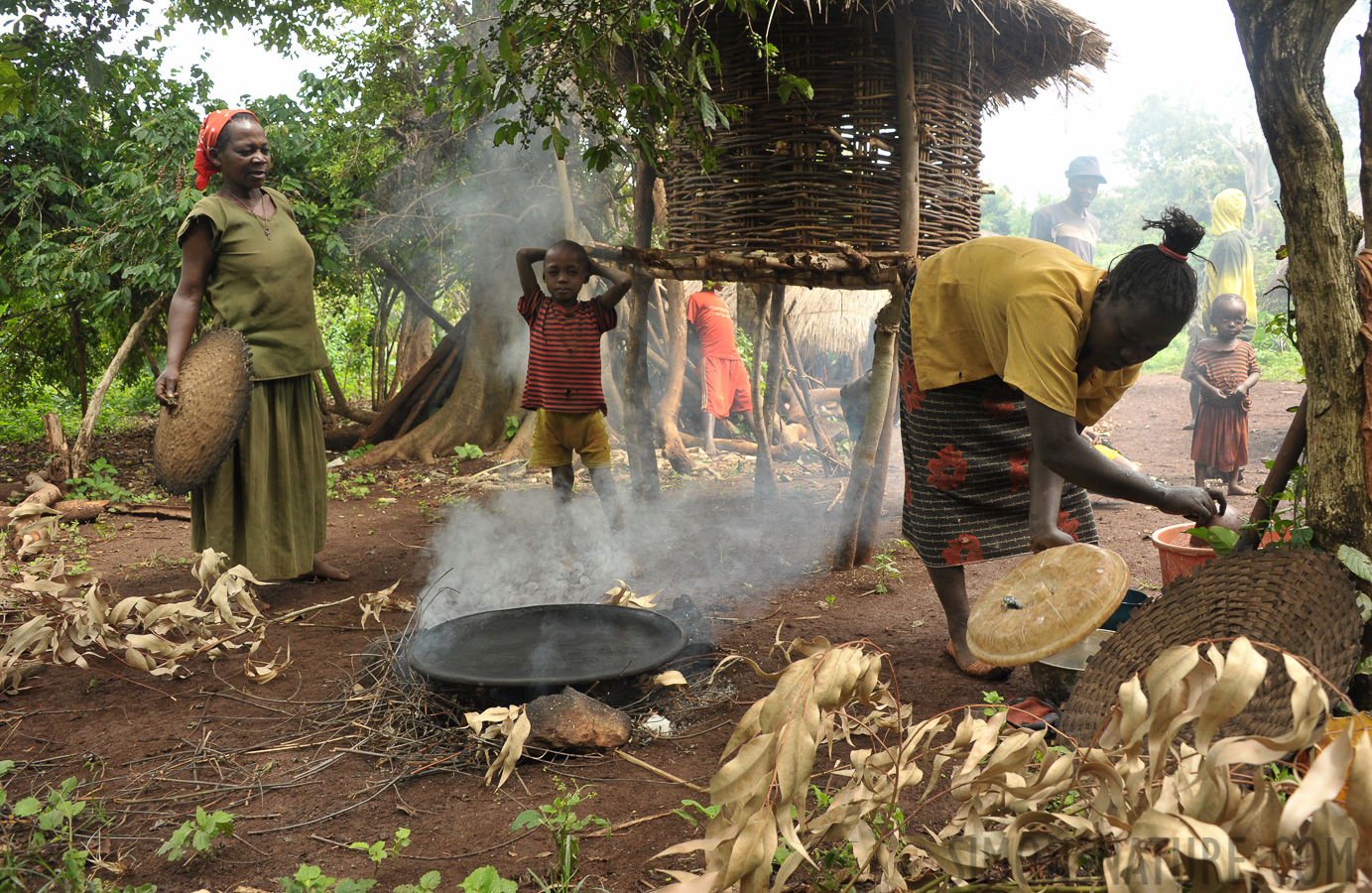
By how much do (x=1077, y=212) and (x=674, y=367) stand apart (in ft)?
12.6

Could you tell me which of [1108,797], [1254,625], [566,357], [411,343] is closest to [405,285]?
[411,343]

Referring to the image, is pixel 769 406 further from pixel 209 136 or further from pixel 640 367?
pixel 209 136

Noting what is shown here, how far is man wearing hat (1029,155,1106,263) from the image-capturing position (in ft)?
24.4

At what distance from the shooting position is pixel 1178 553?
3021mm

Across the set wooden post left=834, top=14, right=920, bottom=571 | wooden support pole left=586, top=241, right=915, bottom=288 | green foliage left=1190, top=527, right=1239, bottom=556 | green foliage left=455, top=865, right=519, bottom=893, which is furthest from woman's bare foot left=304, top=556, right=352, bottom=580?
green foliage left=1190, top=527, right=1239, bottom=556

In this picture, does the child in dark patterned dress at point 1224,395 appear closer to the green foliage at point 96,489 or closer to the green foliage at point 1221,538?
the green foliage at point 1221,538

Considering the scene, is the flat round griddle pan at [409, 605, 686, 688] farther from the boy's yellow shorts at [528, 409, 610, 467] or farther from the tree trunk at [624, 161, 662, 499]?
the tree trunk at [624, 161, 662, 499]

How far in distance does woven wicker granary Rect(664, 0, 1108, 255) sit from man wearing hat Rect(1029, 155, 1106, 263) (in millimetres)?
3587

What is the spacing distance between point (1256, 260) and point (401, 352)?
78.4ft

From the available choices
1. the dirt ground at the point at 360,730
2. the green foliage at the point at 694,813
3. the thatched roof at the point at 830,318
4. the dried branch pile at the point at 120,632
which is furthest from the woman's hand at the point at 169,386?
the thatched roof at the point at 830,318

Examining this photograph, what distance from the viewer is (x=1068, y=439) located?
224 cm

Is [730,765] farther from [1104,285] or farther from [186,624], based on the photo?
[186,624]

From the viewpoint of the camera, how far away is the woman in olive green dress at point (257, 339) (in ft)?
11.7

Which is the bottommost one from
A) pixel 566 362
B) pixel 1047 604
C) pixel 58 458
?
pixel 58 458
